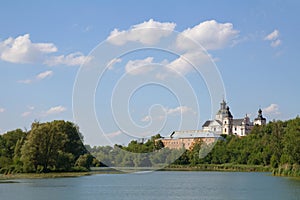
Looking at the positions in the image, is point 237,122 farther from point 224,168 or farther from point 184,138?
point 224,168

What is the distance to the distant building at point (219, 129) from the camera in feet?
467

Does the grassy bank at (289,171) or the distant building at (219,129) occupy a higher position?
the distant building at (219,129)

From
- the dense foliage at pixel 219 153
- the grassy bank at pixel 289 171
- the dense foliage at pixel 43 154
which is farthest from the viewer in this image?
the dense foliage at pixel 219 153

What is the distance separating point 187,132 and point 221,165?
60.7m

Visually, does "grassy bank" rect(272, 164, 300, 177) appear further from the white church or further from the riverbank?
the white church

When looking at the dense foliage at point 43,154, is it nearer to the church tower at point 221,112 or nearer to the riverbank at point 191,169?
the riverbank at point 191,169

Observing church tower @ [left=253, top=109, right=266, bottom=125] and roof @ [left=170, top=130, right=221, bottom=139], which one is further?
church tower @ [left=253, top=109, right=266, bottom=125]

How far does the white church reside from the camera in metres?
A: 149

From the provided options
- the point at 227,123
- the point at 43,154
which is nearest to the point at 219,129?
the point at 227,123

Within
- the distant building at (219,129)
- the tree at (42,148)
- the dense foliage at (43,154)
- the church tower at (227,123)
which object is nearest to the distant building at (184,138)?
the distant building at (219,129)

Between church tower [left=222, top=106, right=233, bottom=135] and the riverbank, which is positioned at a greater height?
church tower [left=222, top=106, right=233, bottom=135]

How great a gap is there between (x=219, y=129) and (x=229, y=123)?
266 inches

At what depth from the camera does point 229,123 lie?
148500 mm

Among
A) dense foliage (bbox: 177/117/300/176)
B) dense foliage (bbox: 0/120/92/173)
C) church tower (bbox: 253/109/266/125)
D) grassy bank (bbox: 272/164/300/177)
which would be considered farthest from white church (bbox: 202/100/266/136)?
grassy bank (bbox: 272/164/300/177)
